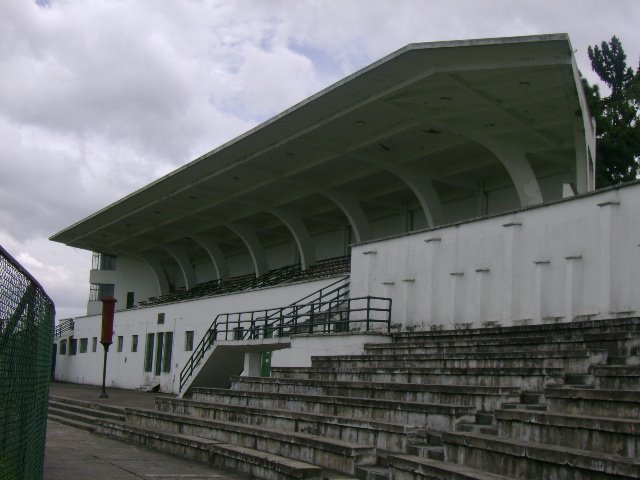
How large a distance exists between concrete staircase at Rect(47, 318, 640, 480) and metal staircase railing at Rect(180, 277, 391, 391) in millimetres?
2141

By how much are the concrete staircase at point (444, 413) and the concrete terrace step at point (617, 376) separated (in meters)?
0.02

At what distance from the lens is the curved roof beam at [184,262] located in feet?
153

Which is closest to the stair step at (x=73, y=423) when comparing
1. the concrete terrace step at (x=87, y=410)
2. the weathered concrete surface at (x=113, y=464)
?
the concrete terrace step at (x=87, y=410)

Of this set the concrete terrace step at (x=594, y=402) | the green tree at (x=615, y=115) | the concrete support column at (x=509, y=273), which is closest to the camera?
the concrete terrace step at (x=594, y=402)

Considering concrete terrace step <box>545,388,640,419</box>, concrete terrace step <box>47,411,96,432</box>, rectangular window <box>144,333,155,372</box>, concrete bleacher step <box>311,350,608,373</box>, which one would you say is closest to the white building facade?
rectangular window <box>144,333,155,372</box>

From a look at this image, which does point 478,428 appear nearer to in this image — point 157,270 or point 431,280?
point 431,280

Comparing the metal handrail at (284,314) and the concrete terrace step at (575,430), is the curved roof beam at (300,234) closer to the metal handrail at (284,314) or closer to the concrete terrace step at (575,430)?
the metal handrail at (284,314)

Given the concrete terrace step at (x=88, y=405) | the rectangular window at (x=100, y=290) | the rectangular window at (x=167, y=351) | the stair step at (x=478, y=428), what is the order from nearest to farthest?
the stair step at (x=478, y=428) → the concrete terrace step at (x=88, y=405) → the rectangular window at (x=167, y=351) → the rectangular window at (x=100, y=290)

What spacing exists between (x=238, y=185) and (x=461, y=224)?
16835 millimetres

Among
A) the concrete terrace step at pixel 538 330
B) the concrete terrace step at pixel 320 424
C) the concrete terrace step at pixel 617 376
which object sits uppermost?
the concrete terrace step at pixel 538 330

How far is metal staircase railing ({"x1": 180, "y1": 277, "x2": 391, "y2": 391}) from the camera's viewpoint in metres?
17.8

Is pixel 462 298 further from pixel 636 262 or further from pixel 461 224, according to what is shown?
pixel 636 262

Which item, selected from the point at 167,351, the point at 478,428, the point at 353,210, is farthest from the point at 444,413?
the point at 167,351

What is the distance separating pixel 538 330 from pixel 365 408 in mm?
3546
